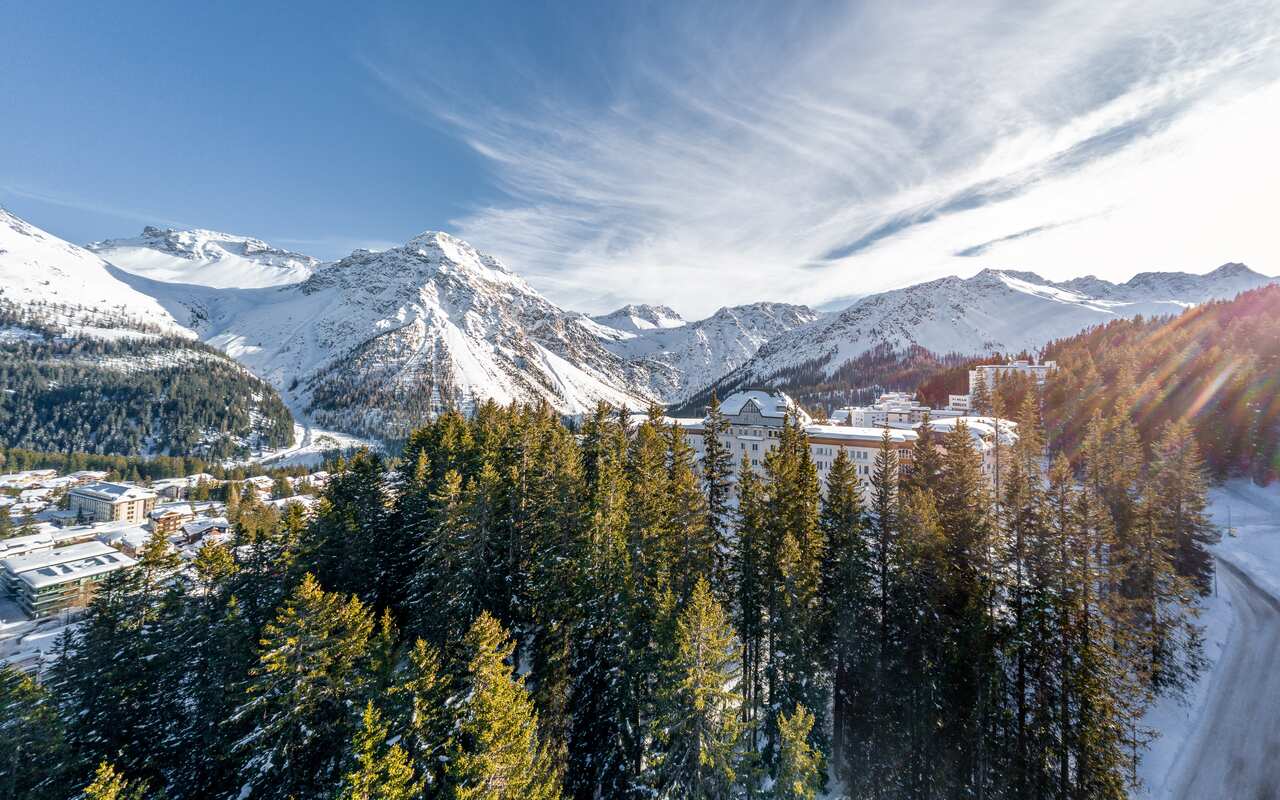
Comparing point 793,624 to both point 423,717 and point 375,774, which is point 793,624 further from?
point 375,774

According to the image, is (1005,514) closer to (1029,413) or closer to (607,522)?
(607,522)

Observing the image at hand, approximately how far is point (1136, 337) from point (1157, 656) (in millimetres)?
110142

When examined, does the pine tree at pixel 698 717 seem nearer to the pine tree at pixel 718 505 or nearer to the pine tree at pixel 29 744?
the pine tree at pixel 718 505

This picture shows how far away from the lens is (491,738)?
15.5m

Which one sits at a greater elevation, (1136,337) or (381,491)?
(1136,337)

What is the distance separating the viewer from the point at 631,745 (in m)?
22.7

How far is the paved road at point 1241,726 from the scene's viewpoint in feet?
76.7

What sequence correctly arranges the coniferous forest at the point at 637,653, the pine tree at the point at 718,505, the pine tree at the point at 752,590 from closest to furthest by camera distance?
the coniferous forest at the point at 637,653
the pine tree at the point at 752,590
the pine tree at the point at 718,505

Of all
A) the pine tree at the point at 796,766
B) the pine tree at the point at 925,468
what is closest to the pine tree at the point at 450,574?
the pine tree at the point at 796,766

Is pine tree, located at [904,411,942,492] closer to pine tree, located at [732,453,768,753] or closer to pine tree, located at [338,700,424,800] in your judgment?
pine tree, located at [732,453,768,753]

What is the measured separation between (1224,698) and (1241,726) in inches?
98.9

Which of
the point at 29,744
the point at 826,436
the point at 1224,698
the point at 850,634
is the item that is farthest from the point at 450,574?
the point at 826,436

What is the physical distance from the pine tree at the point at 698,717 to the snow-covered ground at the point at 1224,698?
23565 millimetres

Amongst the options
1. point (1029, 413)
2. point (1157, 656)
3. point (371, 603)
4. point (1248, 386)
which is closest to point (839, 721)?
point (1157, 656)
